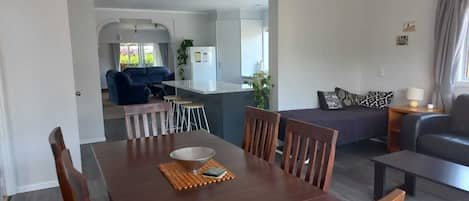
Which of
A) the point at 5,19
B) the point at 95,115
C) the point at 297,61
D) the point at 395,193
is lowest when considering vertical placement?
the point at 95,115

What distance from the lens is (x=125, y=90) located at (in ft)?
30.5

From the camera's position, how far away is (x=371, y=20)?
528 centimetres

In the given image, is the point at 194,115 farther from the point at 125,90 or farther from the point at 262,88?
the point at 125,90

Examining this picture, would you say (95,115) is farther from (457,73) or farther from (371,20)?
(457,73)

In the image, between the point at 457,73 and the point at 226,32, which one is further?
the point at 226,32

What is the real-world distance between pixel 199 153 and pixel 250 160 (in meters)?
0.31

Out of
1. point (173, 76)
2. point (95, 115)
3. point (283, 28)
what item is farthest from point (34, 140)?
point (173, 76)

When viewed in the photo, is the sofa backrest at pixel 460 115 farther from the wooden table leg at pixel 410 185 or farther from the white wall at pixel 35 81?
the white wall at pixel 35 81

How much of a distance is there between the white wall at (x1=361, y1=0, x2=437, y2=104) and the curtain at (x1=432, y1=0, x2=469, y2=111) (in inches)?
6.9

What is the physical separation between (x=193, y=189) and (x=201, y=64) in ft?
26.6

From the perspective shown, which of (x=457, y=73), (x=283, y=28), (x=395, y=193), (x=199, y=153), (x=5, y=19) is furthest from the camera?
(x=283, y=28)

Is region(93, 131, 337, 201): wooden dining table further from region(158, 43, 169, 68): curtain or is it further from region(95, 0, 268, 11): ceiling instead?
region(158, 43, 169, 68): curtain

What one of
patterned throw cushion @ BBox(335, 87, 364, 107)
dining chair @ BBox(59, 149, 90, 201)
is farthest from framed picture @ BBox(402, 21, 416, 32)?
dining chair @ BBox(59, 149, 90, 201)

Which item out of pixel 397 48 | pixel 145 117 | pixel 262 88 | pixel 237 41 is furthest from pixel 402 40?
pixel 237 41
